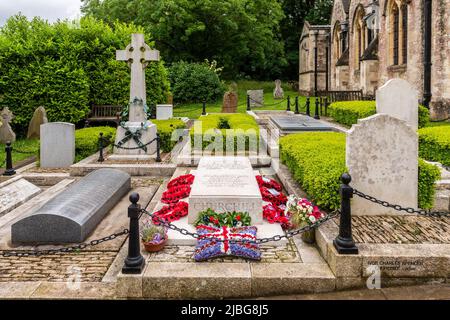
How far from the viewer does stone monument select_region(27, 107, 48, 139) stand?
676 inches

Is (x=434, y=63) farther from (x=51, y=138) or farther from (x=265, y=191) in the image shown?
(x=51, y=138)

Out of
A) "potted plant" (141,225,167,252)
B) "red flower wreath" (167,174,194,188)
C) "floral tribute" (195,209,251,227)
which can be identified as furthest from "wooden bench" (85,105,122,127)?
"potted plant" (141,225,167,252)

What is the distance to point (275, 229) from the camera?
6359 mm

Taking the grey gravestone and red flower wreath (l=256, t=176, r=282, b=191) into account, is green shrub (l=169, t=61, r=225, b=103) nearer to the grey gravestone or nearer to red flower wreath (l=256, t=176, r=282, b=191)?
red flower wreath (l=256, t=176, r=282, b=191)

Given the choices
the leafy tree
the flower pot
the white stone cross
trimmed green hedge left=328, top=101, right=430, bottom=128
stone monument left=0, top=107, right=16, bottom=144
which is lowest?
the flower pot

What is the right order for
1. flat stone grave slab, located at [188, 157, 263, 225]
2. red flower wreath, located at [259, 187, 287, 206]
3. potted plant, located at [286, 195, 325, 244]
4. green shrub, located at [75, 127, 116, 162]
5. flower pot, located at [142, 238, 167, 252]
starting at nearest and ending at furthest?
flower pot, located at [142, 238, 167, 252] < potted plant, located at [286, 195, 325, 244] < flat stone grave slab, located at [188, 157, 263, 225] < red flower wreath, located at [259, 187, 287, 206] < green shrub, located at [75, 127, 116, 162]

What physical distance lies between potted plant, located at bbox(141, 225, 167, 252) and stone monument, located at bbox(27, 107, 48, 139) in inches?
523

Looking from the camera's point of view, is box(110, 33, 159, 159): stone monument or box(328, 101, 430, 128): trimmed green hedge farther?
box(328, 101, 430, 128): trimmed green hedge

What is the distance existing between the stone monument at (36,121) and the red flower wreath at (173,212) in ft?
39.5

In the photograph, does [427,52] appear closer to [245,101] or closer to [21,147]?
[245,101]

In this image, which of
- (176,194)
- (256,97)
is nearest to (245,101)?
(256,97)

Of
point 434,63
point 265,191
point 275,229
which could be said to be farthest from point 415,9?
point 275,229

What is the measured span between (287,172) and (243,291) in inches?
201

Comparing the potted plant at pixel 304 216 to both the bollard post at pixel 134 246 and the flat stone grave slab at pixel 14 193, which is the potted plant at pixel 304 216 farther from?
the flat stone grave slab at pixel 14 193
